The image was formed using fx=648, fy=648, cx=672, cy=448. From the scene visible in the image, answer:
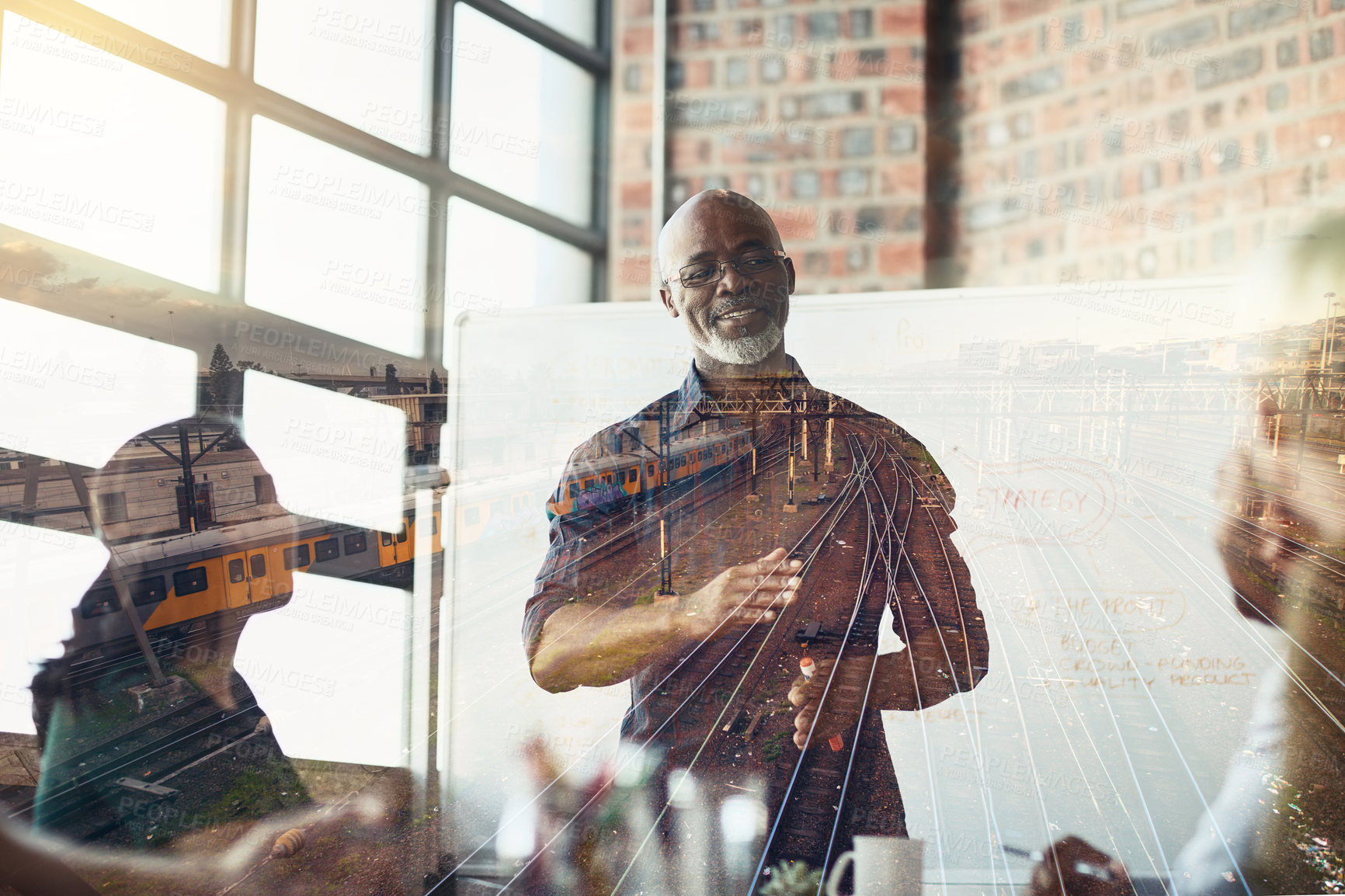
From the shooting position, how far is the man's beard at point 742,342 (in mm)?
1608

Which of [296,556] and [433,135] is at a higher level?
[433,135]

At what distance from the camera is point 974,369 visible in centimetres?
158

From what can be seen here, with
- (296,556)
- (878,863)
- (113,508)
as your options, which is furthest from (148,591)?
(878,863)

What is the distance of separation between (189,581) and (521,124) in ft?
5.03

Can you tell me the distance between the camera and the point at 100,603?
67.2 inches

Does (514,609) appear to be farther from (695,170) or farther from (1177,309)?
(1177,309)

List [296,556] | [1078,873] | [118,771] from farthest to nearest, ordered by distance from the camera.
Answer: [296,556] → [118,771] → [1078,873]

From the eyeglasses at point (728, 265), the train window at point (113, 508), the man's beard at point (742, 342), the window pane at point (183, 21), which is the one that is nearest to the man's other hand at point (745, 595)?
the man's beard at point (742, 342)

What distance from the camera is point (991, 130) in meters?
1.65

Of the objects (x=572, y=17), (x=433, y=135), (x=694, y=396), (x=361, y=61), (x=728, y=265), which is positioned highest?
(x=572, y=17)

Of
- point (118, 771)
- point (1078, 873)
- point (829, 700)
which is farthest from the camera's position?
point (118, 771)

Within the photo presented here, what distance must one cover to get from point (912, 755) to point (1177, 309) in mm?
1210

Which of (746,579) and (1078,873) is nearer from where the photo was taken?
(1078,873)

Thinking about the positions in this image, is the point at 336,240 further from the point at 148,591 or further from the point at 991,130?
the point at 991,130
